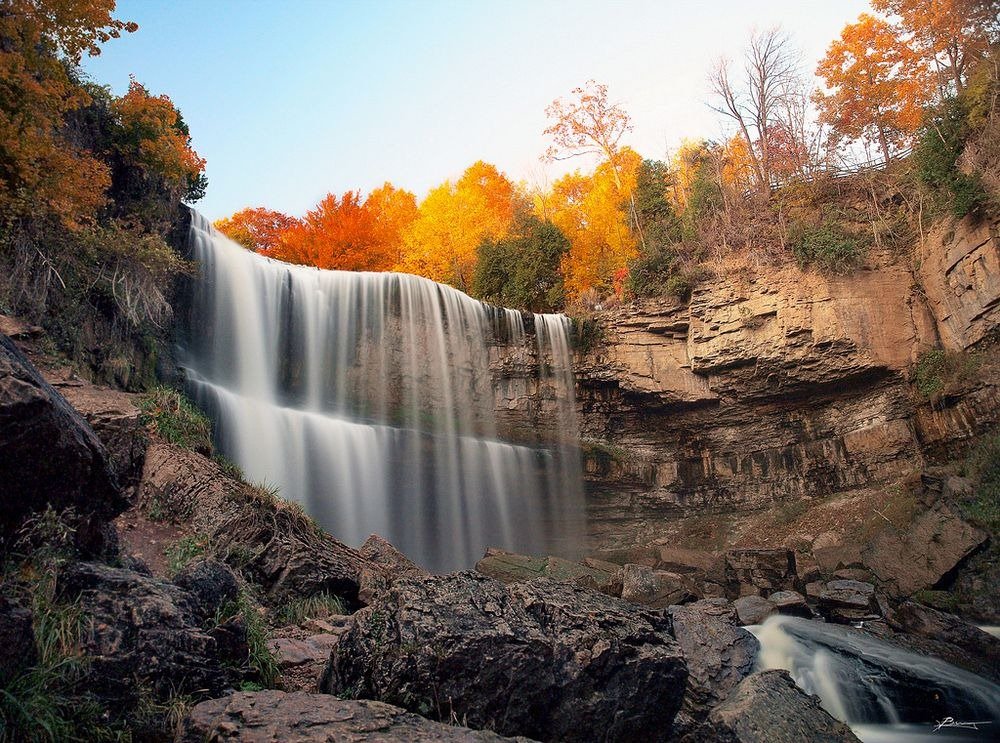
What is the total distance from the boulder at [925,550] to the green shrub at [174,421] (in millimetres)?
14698

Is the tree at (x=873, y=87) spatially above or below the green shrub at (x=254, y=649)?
above

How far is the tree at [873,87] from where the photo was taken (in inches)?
949

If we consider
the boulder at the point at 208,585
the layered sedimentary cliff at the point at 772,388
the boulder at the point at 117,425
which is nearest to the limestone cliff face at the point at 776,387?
the layered sedimentary cliff at the point at 772,388

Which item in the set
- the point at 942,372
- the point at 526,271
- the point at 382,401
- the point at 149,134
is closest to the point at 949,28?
the point at 942,372

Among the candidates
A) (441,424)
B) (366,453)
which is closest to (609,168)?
(441,424)

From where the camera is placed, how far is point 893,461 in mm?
19312

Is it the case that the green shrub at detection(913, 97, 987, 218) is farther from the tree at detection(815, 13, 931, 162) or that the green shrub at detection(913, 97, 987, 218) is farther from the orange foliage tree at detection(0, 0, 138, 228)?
the orange foliage tree at detection(0, 0, 138, 228)

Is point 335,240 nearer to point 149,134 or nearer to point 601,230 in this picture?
point 601,230

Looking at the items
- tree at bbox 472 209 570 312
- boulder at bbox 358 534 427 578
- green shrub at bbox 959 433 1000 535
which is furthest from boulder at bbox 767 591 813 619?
tree at bbox 472 209 570 312

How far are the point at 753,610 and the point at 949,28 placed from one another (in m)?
23.7

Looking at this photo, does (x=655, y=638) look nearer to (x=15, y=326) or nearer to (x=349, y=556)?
(x=349, y=556)

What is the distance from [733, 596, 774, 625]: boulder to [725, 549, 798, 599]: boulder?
102 inches

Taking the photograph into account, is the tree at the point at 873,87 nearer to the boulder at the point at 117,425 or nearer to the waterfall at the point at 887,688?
the waterfall at the point at 887,688

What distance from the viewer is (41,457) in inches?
139
